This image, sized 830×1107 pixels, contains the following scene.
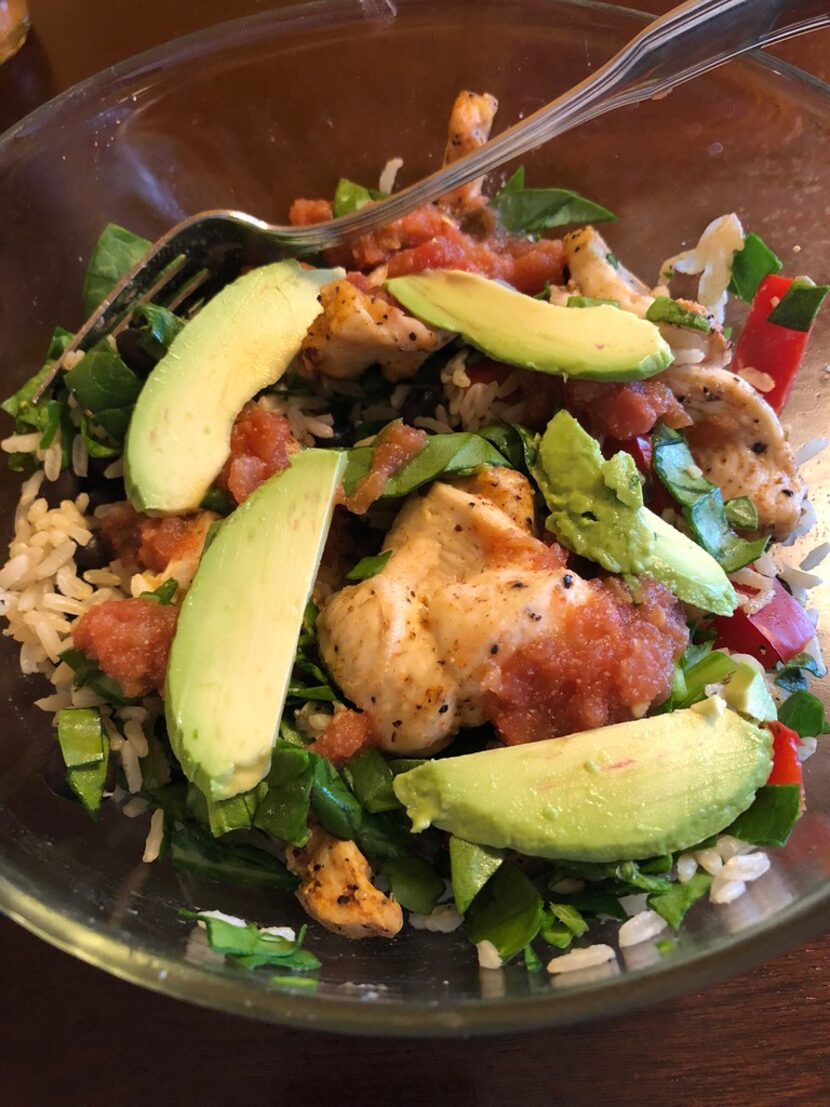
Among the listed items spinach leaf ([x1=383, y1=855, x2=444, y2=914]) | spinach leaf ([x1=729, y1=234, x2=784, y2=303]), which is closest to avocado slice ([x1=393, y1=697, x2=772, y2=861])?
spinach leaf ([x1=383, y1=855, x2=444, y2=914])

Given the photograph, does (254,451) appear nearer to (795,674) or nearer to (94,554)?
(94,554)

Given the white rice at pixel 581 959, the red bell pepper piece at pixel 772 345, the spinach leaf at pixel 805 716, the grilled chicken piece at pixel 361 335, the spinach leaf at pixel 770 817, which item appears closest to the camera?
the white rice at pixel 581 959

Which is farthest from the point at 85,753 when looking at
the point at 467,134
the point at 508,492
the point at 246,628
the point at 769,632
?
the point at 467,134

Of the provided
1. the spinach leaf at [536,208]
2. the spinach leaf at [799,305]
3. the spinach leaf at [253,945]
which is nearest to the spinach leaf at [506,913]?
the spinach leaf at [253,945]

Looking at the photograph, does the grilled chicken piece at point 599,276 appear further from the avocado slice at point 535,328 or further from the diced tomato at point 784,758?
the diced tomato at point 784,758

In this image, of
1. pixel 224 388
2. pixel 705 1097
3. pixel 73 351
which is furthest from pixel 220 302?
pixel 705 1097
